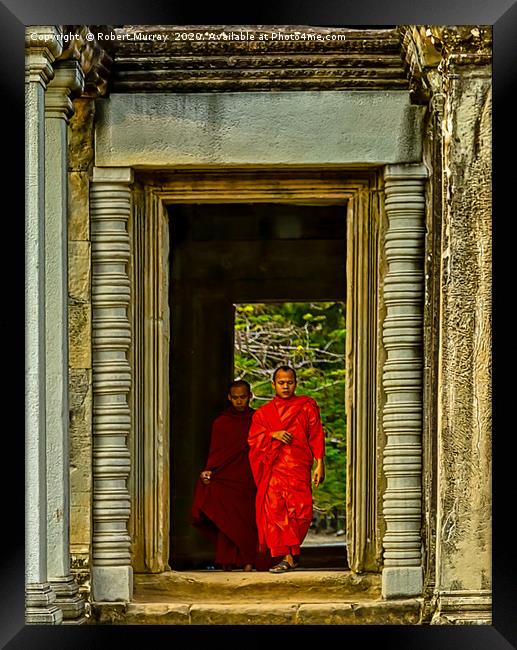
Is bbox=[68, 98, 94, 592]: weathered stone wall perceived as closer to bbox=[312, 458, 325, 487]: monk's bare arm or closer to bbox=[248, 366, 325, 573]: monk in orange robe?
bbox=[248, 366, 325, 573]: monk in orange robe

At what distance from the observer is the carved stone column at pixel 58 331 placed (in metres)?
8.63

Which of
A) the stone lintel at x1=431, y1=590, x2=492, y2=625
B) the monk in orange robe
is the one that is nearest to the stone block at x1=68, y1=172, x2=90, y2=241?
the monk in orange robe

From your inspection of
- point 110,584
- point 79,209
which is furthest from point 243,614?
point 79,209

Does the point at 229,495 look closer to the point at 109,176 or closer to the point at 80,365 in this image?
the point at 80,365

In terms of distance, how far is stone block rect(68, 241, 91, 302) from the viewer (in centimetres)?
919

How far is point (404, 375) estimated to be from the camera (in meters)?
9.28

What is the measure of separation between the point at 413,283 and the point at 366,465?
1.09 m

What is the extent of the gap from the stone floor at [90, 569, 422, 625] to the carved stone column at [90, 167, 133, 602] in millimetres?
197

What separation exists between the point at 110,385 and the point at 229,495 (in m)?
1.48

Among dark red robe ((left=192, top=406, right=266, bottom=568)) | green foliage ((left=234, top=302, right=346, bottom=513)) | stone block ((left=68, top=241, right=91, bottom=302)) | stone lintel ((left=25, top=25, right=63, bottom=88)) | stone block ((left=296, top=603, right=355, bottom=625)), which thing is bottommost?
stone block ((left=296, top=603, right=355, bottom=625))
